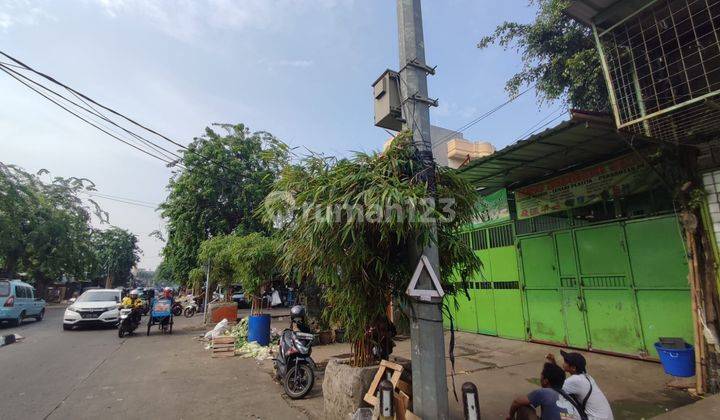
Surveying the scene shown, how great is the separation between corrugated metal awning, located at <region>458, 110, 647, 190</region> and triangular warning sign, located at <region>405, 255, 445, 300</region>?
5.24ft

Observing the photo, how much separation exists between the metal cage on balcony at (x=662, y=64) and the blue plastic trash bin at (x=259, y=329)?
784 centimetres

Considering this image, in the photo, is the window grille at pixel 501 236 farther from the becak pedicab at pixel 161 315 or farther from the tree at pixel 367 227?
the becak pedicab at pixel 161 315

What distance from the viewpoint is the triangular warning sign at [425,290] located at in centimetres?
316

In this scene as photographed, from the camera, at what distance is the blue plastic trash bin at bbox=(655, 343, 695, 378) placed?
4.66m

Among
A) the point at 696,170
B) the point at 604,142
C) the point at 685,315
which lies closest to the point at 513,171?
the point at 604,142

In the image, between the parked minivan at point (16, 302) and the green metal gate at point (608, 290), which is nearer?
the green metal gate at point (608, 290)

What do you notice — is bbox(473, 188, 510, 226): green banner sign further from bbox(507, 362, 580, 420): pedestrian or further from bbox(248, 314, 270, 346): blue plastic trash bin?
bbox(248, 314, 270, 346): blue plastic trash bin

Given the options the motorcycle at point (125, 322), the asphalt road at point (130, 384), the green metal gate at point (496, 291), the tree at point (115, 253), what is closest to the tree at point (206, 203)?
the motorcycle at point (125, 322)

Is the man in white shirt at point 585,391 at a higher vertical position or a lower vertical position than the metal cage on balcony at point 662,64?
lower

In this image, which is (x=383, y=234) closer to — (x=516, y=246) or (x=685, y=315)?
(x=685, y=315)

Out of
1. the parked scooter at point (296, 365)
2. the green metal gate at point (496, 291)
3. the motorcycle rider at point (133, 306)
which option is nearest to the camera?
the parked scooter at point (296, 365)

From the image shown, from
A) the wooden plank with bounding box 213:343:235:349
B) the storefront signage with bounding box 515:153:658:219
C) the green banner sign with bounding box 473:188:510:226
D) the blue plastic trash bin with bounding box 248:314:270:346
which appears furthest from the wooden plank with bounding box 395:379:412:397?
the wooden plank with bounding box 213:343:235:349

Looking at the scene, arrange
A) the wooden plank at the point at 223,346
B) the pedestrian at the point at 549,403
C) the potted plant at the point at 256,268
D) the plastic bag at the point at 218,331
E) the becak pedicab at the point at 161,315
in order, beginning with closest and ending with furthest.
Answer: the pedestrian at the point at 549,403
the wooden plank at the point at 223,346
the plastic bag at the point at 218,331
the potted plant at the point at 256,268
the becak pedicab at the point at 161,315

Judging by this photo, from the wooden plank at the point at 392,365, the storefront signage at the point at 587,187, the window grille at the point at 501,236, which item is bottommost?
the wooden plank at the point at 392,365
